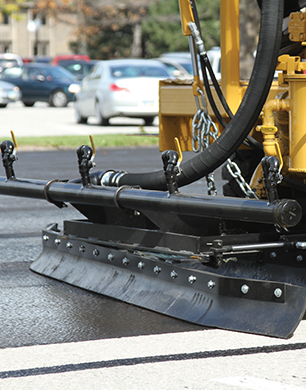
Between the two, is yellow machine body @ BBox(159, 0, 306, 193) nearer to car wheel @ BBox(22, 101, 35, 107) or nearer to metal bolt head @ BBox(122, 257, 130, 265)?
metal bolt head @ BBox(122, 257, 130, 265)

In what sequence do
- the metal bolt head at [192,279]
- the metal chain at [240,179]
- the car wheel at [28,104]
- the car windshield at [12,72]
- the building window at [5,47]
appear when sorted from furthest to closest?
the building window at [5,47] → the car windshield at [12,72] → the car wheel at [28,104] → the metal chain at [240,179] → the metal bolt head at [192,279]

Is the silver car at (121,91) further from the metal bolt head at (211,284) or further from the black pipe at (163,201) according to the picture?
the metal bolt head at (211,284)

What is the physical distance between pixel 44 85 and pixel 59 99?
2.61 feet

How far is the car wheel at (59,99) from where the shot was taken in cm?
2916

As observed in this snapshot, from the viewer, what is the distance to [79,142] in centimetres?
1448

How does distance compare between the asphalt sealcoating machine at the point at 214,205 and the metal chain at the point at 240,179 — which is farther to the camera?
the metal chain at the point at 240,179

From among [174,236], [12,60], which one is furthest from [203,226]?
[12,60]

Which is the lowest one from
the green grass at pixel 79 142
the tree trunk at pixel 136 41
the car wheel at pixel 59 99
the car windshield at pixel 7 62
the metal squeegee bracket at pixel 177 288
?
the green grass at pixel 79 142

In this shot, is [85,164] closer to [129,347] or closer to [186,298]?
[186,298]

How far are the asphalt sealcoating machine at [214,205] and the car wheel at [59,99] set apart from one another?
24695mm

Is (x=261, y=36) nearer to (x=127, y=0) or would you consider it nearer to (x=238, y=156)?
(x=238, y=156)

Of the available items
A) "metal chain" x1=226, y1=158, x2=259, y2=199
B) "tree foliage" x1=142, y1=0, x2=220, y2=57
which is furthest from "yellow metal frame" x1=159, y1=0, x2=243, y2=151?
"tree foliage" x1=142, y1=0, x2=220, y2=57

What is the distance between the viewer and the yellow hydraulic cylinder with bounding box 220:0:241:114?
162 inches

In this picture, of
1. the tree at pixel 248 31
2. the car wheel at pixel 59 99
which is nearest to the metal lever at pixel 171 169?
the tree at pixel 248 31
